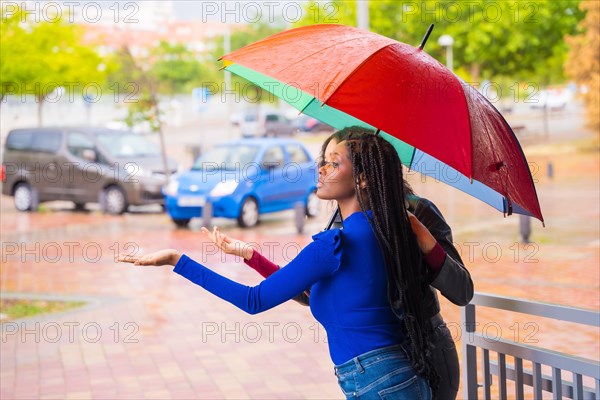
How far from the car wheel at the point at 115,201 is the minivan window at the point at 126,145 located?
854 millimetres

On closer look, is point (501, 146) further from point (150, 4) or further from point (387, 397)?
point (150, 4)

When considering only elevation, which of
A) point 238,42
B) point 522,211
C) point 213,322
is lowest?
point 213,322

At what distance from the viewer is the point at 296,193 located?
1642 cm

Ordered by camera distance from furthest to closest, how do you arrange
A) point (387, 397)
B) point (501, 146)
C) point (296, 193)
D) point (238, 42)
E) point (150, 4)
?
point (150, 4), point (238, 42), point (296, 193), point (501, 146), point (387, 397)

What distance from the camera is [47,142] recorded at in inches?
757

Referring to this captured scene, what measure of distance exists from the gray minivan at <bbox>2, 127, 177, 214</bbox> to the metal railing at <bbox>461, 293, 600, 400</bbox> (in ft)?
48.3

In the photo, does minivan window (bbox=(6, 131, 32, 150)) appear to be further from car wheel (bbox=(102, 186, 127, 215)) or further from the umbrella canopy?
the umbrella canopy

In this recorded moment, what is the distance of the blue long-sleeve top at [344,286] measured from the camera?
2650mm

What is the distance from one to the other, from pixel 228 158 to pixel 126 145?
11.7ft

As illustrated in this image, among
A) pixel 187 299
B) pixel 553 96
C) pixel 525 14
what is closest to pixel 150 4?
pixel 553 96

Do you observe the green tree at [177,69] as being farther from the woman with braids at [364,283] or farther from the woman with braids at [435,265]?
the woman with braids at [364,283]

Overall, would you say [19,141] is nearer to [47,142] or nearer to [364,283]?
[47,142]

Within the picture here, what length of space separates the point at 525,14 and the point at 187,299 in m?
27.9

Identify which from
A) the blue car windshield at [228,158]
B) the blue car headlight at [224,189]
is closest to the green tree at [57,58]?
the blue car windshield at [228,158]
